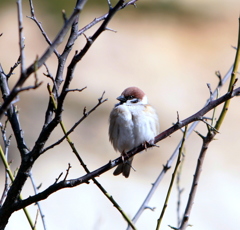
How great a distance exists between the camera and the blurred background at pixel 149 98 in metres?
6.41

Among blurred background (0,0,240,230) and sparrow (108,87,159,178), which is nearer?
sparrow (108,87,159,178)

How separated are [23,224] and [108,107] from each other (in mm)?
2829

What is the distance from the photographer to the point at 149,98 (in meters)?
8.70

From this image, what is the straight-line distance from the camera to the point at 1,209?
2.07 meters

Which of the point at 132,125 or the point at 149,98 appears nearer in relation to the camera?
the point at 132,125

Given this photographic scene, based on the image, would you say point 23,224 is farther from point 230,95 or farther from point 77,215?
point 230,95

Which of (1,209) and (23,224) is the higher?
(23,224)

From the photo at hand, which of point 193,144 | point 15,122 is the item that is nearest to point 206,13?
point 193,144

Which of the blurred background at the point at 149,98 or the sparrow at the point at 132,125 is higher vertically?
the blurred background at the point at 149,98

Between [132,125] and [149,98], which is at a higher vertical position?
[149,98]

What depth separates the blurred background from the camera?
21.0ft

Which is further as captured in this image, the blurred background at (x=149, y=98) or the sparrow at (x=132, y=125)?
the blurred background at (x=149, y=98)

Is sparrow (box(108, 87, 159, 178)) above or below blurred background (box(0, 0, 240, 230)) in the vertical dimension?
below

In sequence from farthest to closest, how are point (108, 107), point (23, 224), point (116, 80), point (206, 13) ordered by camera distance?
point (206, 13), point (116, 80), point (108, 107), point (23, 224)
